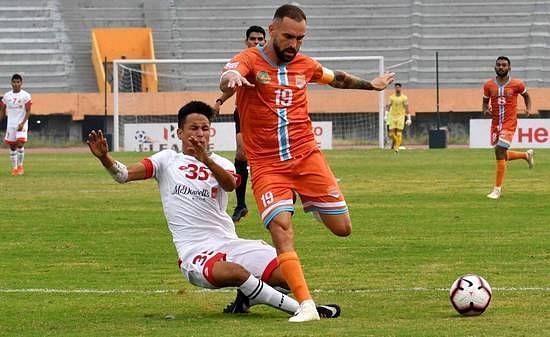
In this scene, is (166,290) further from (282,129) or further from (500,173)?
(500,173)

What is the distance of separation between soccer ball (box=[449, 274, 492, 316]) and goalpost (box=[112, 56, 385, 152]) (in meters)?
33.0

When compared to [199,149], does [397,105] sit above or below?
above

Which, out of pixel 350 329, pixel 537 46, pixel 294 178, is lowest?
pixel 350 329

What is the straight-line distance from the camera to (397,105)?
44250 mm

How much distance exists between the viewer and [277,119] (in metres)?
9.83

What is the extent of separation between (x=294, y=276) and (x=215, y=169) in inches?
35.7

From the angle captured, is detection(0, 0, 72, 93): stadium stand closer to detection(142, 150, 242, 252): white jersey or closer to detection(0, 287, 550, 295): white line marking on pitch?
detection(0, 287, 550, 295): white line marking on pitch

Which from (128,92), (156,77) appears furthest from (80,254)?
(156,77)

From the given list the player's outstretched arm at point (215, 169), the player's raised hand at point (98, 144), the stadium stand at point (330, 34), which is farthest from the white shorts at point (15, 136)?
the player's raised hand at point (98, 144)

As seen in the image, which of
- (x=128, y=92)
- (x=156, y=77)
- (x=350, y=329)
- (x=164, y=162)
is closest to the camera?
(x=350, y=329)

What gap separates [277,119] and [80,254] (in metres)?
4.65

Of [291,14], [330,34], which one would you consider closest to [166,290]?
[291,14]

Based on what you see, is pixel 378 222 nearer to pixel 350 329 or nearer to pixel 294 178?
pixel 294 178

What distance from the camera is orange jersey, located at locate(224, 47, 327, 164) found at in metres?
9.77
